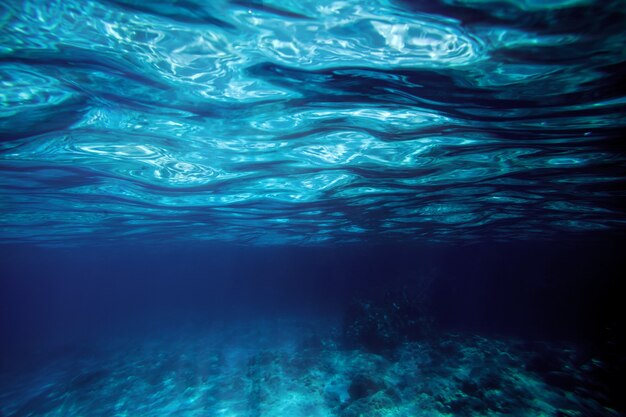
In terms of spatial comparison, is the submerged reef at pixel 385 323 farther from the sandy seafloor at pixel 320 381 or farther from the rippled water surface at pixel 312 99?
the rippled water surface at pixel 312 99

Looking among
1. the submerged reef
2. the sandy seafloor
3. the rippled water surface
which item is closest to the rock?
the sandy seafloor

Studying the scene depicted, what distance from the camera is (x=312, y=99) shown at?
326 inches

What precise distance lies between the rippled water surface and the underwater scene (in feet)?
0.17

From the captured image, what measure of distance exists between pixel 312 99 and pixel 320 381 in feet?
48.6

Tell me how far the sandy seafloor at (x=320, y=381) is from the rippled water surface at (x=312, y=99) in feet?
31.8

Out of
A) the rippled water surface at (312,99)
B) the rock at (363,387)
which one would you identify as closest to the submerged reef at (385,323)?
the rock at (363,387)

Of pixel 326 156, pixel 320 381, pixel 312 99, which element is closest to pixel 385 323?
pixel 320 381

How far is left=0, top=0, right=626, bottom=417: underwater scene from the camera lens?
19.7ft

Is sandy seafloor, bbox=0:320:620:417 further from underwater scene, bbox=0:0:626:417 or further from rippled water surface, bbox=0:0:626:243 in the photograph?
rippled water surface, bbox=0:0:626:243

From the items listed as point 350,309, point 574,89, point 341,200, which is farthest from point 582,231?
point 574,89

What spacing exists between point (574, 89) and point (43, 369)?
125 feet

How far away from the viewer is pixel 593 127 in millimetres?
9180

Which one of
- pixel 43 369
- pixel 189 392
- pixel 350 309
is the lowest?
pixel 43 369

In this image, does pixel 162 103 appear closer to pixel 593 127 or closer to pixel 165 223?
pixel 593 127
